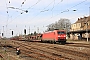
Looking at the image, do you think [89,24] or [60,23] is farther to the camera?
[60,23]

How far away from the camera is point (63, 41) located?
133 ft

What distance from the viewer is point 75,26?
11775cm

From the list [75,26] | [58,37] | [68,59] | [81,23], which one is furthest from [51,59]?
[75,26]

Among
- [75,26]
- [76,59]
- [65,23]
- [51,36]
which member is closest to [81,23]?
[75,26]

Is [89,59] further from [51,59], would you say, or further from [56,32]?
[56,32]

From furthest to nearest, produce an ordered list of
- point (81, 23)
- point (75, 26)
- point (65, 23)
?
point (65, 23) → point (75, 26) → point (81, 23)

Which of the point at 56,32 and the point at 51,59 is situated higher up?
the point at 56,32

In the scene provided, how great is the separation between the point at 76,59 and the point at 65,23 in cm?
11512

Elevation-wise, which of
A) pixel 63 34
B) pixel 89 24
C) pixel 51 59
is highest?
pixel 89 24

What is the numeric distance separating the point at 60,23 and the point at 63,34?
9033cm

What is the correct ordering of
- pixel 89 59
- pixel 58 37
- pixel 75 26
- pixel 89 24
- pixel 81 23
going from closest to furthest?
pixel 89 59, pixel 58 37, pixel 89 24, pixel 81 23, pixel 75 26

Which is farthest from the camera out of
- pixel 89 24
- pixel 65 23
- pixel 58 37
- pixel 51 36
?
pixel 65 23

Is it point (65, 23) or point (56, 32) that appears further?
point (65, 23)

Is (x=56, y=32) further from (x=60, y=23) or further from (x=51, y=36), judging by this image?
(x=60, y=23)
